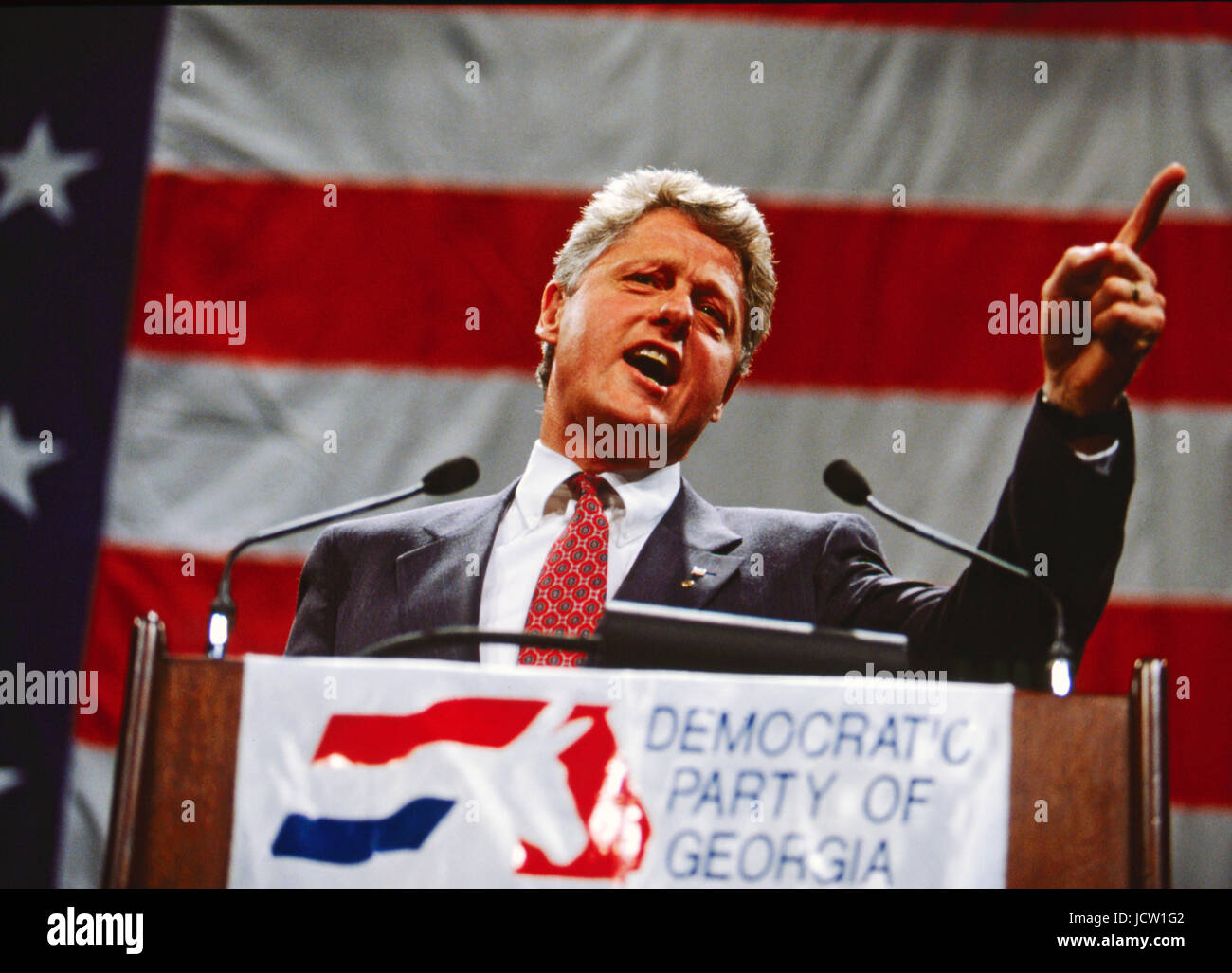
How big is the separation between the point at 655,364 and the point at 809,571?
0.43 metres

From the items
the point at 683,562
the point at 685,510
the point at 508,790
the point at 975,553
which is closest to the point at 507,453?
the point at 685,510

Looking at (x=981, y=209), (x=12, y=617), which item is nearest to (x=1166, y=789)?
(x=981, y=209)

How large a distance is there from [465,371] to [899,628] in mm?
1181

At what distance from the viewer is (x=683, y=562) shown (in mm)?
1694

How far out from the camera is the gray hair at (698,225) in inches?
81.0

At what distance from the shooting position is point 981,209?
2.45 meters

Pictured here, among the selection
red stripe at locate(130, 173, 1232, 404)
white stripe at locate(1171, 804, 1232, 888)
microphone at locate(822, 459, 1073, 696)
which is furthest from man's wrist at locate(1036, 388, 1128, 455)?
white stripe at locate(1171, 804, 1232, 888)

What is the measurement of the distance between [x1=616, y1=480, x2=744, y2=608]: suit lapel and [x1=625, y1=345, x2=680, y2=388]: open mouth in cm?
23

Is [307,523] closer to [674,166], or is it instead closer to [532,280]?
[532,280]

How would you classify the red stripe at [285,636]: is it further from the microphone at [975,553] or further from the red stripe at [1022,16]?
the red stripe at [1022,16]

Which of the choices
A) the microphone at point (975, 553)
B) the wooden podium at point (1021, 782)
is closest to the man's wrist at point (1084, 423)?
the microphone at point (975, 553)

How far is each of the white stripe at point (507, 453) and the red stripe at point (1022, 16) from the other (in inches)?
31.9
